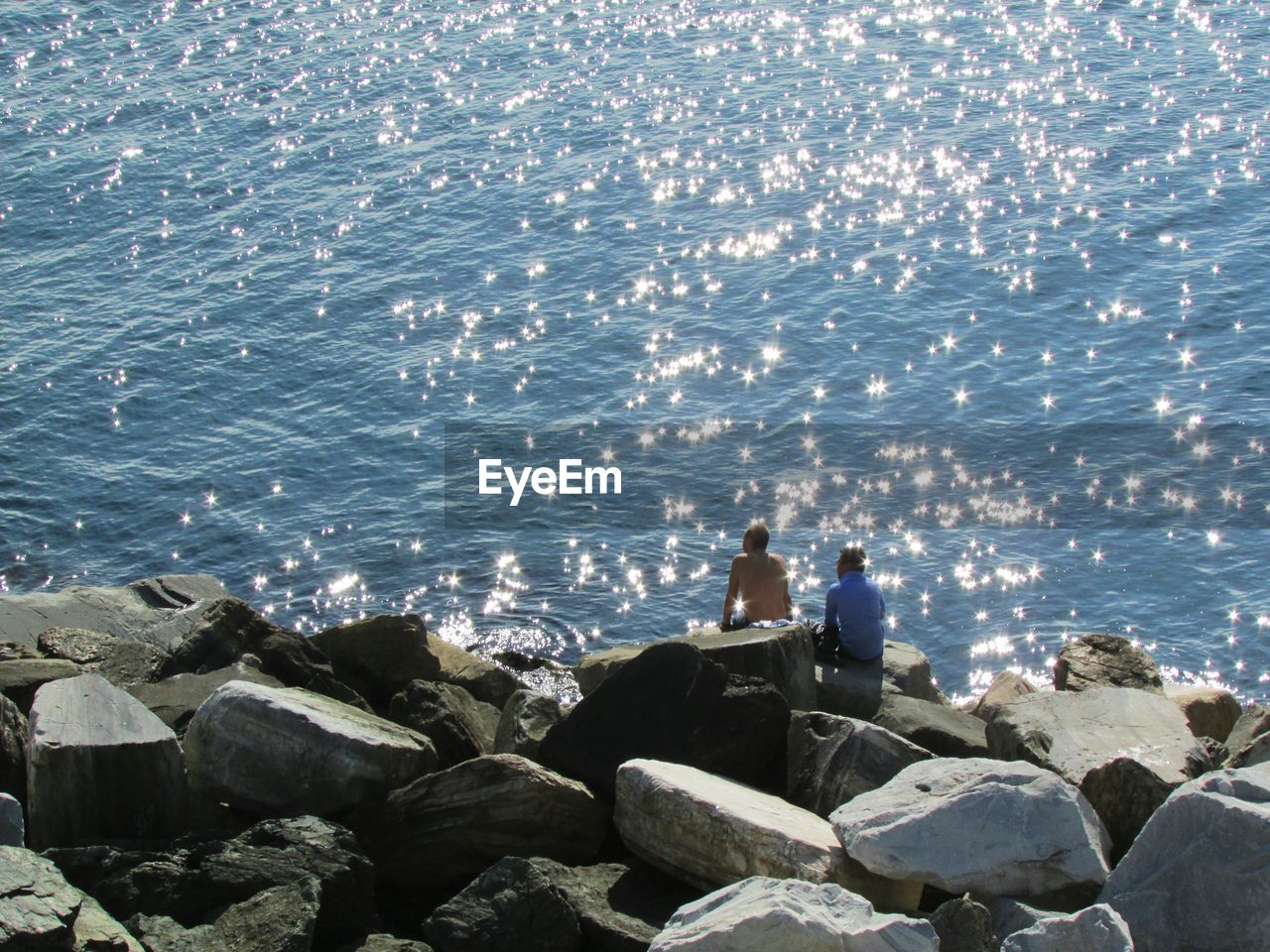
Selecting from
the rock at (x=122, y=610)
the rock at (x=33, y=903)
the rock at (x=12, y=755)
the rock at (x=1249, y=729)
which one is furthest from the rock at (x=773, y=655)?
the rock at (x=122, y=610)

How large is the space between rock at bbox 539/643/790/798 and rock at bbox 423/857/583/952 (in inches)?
73.7

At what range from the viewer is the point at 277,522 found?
88.0 ft

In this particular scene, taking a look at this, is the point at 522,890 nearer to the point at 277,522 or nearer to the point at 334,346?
the point at 277,522

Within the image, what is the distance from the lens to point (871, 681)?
16.5 metres

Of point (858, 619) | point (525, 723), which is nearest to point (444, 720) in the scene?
point (525, 723)

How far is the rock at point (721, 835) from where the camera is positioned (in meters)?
10.8

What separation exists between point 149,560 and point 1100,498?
1595cm

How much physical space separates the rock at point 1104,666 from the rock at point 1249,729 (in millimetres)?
1876

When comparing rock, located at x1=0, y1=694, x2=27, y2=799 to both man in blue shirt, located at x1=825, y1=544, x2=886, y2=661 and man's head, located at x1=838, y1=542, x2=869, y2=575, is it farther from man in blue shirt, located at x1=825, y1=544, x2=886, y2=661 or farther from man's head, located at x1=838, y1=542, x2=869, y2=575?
man's head, located at x1=838, y1=542, x2=869, y2=575

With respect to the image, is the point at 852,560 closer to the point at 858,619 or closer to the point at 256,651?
the point at 858,619

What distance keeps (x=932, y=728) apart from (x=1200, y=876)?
405 cm

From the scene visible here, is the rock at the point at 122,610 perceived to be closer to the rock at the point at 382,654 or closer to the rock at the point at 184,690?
the rock at the point at 382,654

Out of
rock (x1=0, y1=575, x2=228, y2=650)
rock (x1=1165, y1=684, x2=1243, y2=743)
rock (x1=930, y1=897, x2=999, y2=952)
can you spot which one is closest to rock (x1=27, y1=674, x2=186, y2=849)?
rock (x1=930, y1=897, x2=999, y2=952)

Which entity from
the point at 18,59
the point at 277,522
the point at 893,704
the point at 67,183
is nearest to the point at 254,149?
the point at 67,183
